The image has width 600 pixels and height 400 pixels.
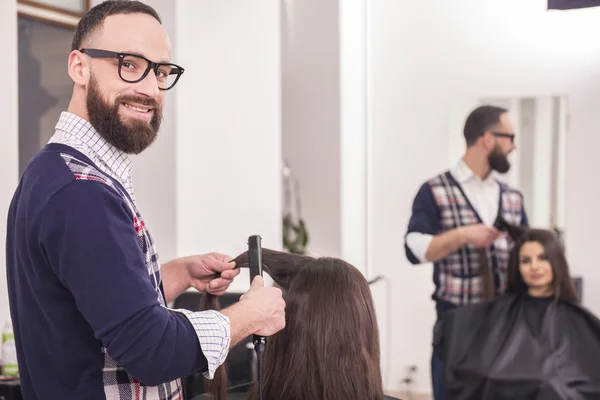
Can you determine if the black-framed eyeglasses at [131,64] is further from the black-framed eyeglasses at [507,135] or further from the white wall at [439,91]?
the white wall at [439,91]

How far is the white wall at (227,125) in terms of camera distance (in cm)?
352

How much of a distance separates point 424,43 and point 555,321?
187 cm

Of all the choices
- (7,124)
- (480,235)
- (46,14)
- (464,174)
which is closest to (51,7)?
(46,14)

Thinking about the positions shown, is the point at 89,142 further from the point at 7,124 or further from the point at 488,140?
the point at 488,140

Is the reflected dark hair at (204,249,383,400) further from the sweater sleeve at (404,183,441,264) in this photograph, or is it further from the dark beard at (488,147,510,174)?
the dark beard at (488,147,510,174)

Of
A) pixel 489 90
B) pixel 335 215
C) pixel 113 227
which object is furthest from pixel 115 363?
pixel 335 215

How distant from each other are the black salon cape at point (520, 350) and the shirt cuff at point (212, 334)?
2.19 m

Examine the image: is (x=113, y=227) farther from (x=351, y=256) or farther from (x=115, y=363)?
(x=351, y=256)

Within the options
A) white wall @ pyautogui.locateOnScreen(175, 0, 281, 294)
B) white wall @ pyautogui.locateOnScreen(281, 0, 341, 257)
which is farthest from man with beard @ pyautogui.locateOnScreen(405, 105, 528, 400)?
white wall @ pyautogui.locateOnScreen(281, 0, 341, 257)

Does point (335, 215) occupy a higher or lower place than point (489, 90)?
lower

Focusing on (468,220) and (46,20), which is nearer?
(46,20)

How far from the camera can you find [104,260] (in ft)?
3.88

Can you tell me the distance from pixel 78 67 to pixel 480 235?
8.37ft

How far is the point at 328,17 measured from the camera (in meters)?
4.73
